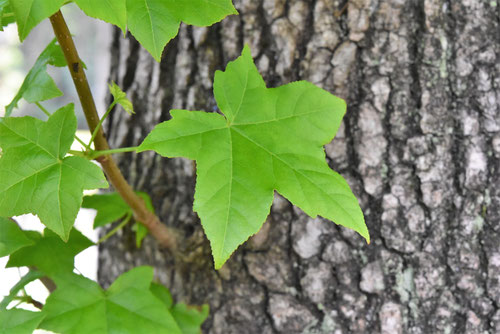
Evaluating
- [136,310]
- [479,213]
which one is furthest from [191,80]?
[479,213]

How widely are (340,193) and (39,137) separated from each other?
1.62 ft

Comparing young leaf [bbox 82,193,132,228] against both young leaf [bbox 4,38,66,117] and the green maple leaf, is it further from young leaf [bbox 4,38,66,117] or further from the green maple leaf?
the green maple leaf

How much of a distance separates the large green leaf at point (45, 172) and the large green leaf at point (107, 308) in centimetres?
24

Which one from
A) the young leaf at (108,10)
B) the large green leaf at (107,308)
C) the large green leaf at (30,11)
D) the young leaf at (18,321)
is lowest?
the young leaf at (18,321)

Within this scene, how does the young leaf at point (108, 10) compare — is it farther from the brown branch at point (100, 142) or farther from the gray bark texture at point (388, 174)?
the gray bark texture at point (388, 174)

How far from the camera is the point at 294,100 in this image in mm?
795

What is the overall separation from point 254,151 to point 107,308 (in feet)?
→ 1.46

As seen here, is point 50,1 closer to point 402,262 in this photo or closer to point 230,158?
point 230,158

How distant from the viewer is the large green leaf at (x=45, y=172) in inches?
29.5

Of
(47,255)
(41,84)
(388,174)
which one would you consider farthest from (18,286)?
(388,174)

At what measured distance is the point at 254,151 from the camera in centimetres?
78

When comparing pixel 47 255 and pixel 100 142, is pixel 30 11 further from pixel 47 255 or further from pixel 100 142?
pixel 47 255

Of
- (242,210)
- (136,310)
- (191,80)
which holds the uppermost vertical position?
(191,80)

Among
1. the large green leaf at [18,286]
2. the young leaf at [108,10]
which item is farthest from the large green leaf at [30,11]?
the large green leaf at [18,286]
